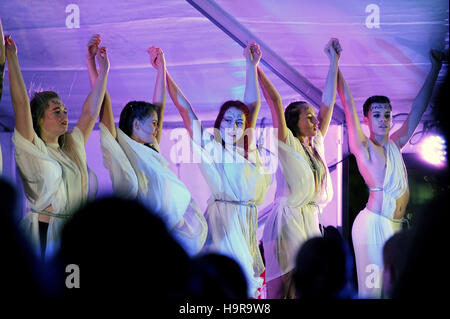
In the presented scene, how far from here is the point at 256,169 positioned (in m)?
2.65

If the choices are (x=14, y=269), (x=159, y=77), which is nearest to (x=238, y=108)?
(x=159, y=77)

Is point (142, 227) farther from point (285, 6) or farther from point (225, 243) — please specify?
point (285, 6)

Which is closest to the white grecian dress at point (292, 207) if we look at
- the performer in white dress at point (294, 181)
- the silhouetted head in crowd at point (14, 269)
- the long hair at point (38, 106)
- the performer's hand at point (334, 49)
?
the performer in white dress at point (294, 181)

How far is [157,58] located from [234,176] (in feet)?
2.19

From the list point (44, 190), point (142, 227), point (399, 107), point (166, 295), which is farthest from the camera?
point (399, 107)

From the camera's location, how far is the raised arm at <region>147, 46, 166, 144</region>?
266 centimetres

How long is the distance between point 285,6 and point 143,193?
110 centimetres

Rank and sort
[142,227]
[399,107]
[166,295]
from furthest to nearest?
[399,107]
[166,295]
[142,227]

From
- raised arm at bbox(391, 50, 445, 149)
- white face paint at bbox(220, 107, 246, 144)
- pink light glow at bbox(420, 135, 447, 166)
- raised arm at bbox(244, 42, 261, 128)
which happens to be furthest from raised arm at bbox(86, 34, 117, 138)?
pink light glow at bbox(420, 135, 447, 166)

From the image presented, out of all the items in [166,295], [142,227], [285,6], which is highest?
[285,6]

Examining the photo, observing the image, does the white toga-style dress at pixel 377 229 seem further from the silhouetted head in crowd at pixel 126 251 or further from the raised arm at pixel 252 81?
the silhouetted head in crowd at pixel 126 251

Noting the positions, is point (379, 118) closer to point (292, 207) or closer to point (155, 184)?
point (292, 207)

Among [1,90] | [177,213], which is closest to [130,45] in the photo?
[1,90]

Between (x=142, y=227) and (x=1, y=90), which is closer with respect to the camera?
(x=142, y=227)
